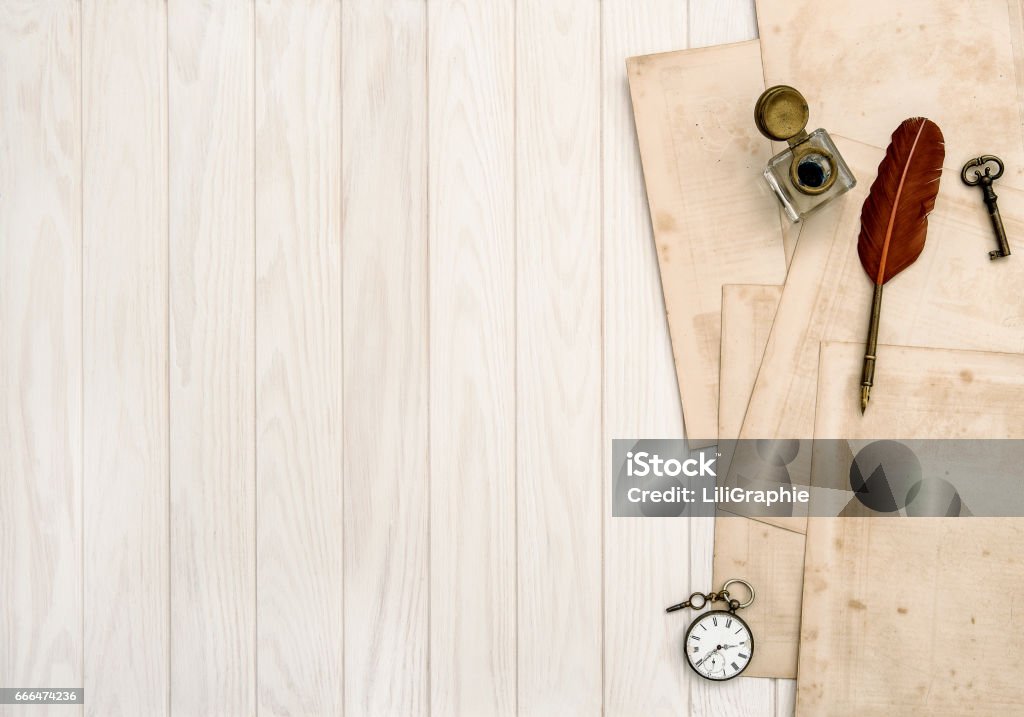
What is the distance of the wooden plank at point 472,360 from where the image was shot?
3.64 ft

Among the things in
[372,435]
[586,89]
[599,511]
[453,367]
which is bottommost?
[599,511]

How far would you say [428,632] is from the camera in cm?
112

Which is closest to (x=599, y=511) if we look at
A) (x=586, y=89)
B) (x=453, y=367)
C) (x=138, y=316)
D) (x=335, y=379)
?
(x=453, y=367)

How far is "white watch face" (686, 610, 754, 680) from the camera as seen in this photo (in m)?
1.06

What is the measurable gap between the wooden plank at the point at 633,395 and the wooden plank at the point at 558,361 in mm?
24

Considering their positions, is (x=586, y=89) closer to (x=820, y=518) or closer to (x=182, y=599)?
(x=820, y=518)

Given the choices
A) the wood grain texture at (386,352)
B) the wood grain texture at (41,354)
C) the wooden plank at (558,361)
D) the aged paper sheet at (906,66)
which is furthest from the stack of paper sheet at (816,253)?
the wood grain texture at (41,354)

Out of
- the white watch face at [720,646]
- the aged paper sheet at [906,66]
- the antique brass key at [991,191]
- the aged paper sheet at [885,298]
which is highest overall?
the aged paper sheet at [906,66]

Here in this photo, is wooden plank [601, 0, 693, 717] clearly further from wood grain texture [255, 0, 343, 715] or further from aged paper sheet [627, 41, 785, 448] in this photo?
wood grain texture [255, 0, 343, 715]

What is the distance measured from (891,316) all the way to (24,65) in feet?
4.62

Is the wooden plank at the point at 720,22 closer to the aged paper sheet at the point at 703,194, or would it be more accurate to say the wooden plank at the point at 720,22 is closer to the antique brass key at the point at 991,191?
the aged paper sheet at the point at 703,194

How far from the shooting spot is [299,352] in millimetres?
1128

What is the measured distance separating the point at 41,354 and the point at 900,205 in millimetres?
1333

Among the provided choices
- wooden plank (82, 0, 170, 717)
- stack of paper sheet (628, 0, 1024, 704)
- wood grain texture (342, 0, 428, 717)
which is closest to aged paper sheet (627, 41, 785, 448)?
stack of paper sheet (628, 0, 1024, 704)
